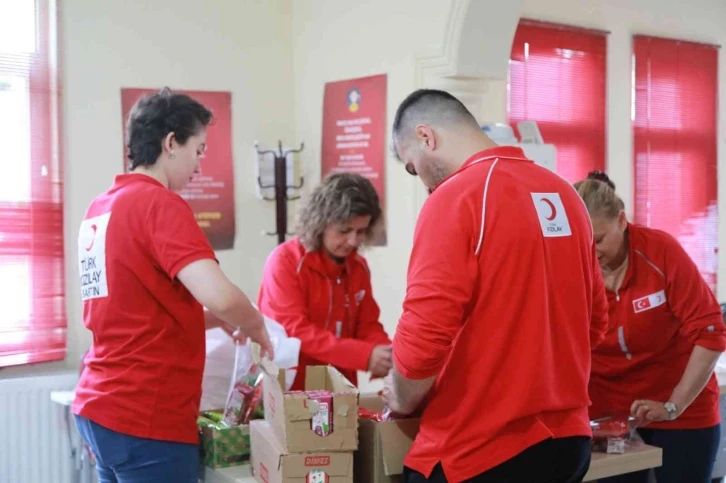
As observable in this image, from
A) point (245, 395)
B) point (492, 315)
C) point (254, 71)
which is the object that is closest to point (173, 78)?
point (254, 71)

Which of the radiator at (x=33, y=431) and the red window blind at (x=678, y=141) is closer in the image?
the radiator at (x=33, y=431)

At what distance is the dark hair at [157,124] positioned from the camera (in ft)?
7.13

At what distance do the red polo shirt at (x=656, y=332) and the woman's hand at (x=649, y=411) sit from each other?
0.34ft

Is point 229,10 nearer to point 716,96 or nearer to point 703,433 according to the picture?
point 703,433

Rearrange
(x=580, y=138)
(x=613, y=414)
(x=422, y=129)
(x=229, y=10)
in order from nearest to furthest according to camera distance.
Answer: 1. (x=422, y=129)
2. (x=613, y=414)
3. (x=229, y=10)
4. (x=580, y=138)

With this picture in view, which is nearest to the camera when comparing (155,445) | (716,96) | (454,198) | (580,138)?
(454,198)

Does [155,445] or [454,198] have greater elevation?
[454,198]

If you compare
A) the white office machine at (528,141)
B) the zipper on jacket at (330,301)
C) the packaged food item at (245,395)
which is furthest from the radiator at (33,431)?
the white office machine at (528,141)

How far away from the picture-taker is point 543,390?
175 cm

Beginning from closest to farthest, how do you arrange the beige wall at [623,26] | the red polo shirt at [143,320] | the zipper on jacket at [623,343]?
the red polo shirt at [143,320] → the zipper on jacket at [623,343] → the beige wall at [623,26]

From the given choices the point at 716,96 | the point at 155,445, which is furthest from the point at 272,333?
the point at 716,96

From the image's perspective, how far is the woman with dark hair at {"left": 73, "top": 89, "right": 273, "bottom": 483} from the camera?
80.0 inches

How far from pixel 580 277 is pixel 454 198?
1.05 feet

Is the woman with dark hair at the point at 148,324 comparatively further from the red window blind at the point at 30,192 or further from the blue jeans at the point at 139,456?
the red window blind at the point at 30,192
